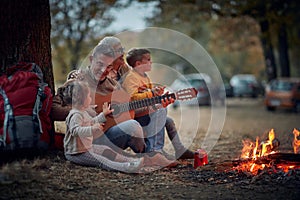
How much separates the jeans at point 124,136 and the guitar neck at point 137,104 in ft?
0.77

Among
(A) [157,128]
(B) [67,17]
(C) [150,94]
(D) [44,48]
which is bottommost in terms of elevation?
(A) [157,128]

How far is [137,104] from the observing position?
283 inches

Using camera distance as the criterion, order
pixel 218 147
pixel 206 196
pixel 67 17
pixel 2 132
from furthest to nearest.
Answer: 1. pixel 67 17
2. pixel 218 147
3. pixel 2 132
4. pixel 206 196

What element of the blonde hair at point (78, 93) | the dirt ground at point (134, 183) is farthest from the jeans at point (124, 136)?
the blonde hair at point (78, 93)

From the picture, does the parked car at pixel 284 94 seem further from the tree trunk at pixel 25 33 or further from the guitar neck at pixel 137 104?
the tree trunk at pixel 25 33

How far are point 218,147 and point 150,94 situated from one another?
10.1 ft

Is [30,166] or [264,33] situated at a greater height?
[264,33]

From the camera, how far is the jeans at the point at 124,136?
22.7ft

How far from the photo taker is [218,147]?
9.97 metres

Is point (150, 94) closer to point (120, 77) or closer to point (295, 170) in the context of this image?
point (120, 77)

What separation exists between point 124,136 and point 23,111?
144 centimetres

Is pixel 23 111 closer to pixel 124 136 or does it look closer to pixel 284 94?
pixel 124 136

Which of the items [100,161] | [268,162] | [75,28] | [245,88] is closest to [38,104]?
[100,161]

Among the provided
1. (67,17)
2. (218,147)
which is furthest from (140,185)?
(67,17)
